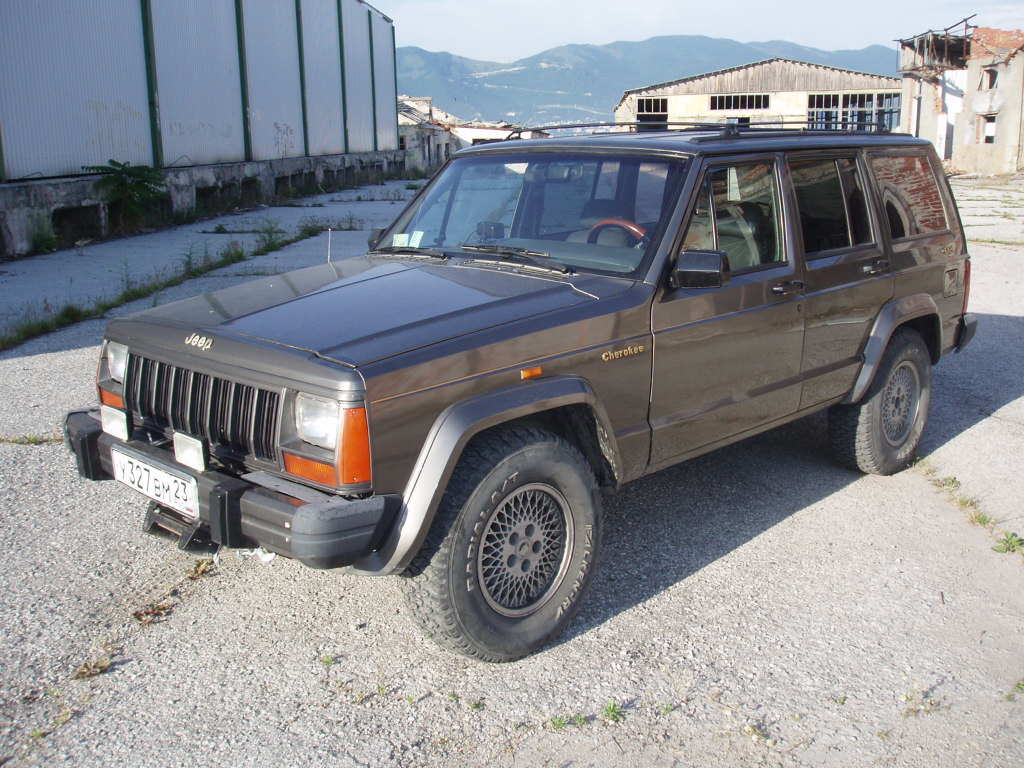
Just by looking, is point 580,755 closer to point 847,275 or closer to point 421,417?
point 421,417

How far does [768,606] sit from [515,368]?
1.52 m

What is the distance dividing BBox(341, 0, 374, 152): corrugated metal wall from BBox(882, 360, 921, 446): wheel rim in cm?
2923

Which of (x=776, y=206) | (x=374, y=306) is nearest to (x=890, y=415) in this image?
(x=776, y=206)

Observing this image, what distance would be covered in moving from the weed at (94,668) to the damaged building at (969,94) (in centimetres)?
4036

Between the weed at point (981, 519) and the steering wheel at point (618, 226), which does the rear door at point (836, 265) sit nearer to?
the weed at point (981, 519)

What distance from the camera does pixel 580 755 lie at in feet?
9.43

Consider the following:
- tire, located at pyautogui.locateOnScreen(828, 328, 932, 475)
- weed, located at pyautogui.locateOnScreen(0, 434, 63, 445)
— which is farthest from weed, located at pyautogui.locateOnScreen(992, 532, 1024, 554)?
weed, located at pyautogui.locateOnScreen(0, 434, 63, 445)

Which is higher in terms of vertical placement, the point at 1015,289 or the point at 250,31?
the point at 250,31

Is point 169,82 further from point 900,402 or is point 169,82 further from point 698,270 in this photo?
point 698,270

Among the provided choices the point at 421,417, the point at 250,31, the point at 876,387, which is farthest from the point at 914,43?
the point at 421,417

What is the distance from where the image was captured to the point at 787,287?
14.4ft

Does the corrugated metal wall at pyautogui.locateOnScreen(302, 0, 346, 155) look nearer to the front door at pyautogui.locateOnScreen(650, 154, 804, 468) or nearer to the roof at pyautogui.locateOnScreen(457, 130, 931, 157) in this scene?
the roof at pyautogui.locateOnScreen(457, 130, 931, 157)

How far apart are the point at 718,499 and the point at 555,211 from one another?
5.88 feet

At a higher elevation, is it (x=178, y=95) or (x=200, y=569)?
(x=178, y=95)
